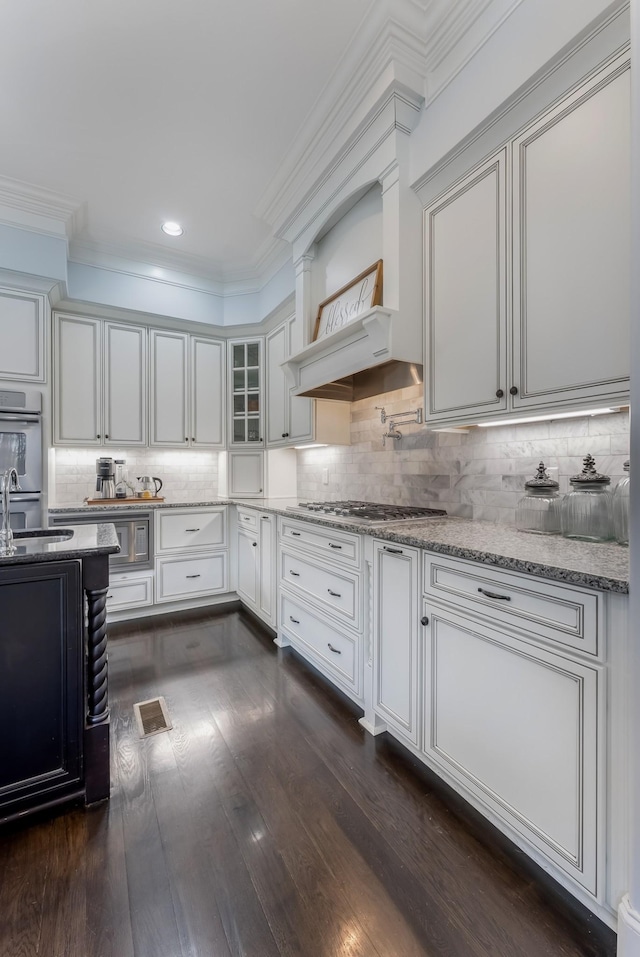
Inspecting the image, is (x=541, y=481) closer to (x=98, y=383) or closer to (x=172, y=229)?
(x=172, y=229)

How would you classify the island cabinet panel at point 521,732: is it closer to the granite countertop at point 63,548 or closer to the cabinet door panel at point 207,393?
the granite countertop at point 63,548

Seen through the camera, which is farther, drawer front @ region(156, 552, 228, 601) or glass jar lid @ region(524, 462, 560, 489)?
drawer front @ region(156, 552, 228, 601)

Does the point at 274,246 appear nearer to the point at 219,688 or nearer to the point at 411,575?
the point at 411,575

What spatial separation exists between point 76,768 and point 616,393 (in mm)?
2280

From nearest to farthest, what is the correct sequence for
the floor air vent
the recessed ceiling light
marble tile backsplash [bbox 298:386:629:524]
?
marble tile backsplash [bbox 298:386:629:524] → the floor air vent → the recessed ceiling light

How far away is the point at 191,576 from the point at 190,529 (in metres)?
0.42

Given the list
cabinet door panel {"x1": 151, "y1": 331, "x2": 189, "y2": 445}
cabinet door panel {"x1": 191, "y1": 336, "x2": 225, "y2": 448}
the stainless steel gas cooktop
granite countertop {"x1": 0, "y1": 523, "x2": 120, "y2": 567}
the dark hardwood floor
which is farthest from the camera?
cabinet door panel {"x1": 191, "y1": 336, "x2": 225, "y2": 448}

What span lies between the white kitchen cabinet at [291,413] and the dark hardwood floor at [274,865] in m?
1.96

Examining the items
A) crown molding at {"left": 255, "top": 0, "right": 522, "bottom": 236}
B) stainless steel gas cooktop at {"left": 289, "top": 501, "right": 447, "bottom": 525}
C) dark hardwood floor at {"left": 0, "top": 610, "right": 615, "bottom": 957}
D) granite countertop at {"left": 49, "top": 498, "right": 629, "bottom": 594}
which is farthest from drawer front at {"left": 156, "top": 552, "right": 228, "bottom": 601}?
crown molding at {"left": 255, "top": 0, "right": 522, "bottom": 236}

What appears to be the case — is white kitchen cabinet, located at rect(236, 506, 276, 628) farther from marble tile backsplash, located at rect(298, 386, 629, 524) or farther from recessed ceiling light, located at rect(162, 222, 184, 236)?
recessed ceiling light, located at rect(162, 222, 184, 236)

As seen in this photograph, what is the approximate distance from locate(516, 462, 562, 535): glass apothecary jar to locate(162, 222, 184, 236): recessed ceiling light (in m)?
3.24

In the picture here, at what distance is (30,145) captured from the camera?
99.7 inches

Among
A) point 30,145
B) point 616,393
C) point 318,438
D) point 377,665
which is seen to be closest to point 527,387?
point 616,393

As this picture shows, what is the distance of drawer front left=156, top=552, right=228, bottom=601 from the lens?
359 centimetres
